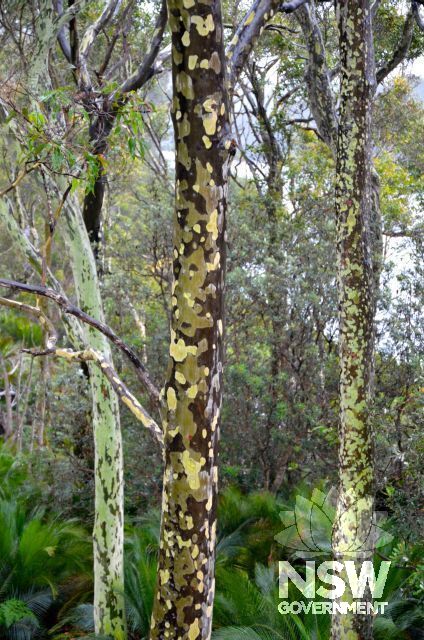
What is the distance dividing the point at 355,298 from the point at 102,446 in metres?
2.24

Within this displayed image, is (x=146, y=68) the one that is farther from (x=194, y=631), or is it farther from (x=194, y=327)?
(x=194, y=631)

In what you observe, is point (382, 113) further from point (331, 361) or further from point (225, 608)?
point (225, 608)

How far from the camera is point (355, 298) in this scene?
12.3 ft

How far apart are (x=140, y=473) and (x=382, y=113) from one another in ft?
30.0

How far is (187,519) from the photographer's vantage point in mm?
2420

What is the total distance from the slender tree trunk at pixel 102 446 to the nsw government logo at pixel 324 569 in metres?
1.30

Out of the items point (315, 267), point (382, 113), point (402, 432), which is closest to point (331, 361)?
point (315, 267)

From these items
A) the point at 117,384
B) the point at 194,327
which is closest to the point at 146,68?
the point at 117,384

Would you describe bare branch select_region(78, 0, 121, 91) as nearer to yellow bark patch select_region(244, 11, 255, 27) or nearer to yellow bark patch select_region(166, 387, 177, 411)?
yellow bark patch select_region(244, 11, 255, 27)

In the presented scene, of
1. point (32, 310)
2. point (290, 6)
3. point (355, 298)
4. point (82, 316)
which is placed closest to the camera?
point (82, 316)

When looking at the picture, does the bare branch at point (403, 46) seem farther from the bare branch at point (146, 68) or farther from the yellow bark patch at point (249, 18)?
the yellow bark patch at point (249, 18)

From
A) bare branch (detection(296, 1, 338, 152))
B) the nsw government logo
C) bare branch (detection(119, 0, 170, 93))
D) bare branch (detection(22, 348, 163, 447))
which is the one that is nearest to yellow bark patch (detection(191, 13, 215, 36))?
bare branch (detection(22, 348, 163, 447))

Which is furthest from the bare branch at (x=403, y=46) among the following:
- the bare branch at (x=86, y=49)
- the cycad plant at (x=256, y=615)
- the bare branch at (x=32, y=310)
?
the bare branch at (x=32, y=310)

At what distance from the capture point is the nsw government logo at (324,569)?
373 centimetres
